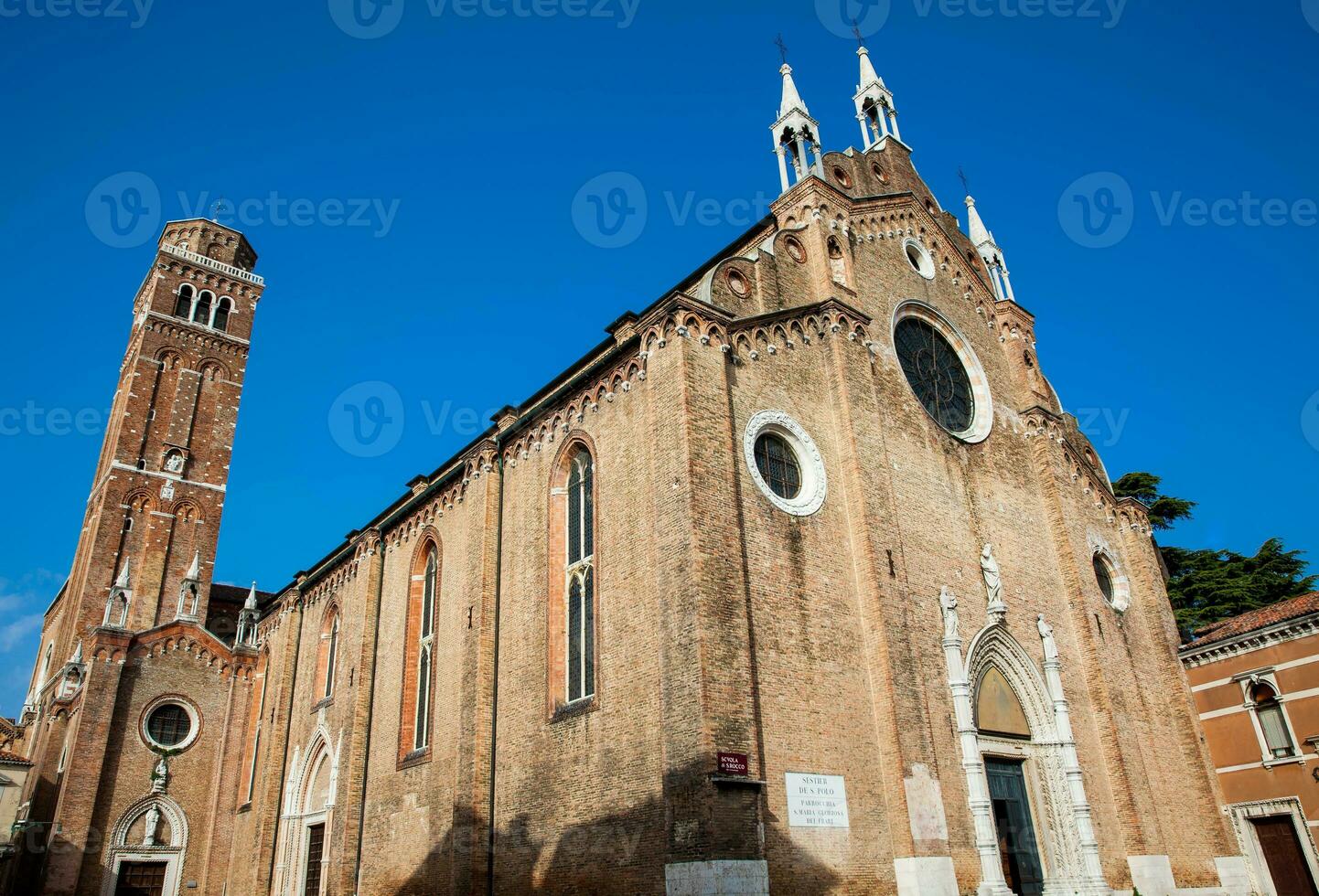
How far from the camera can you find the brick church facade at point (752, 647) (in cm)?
1441

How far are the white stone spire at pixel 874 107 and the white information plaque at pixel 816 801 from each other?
664 inches

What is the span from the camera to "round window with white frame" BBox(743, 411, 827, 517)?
1625 cm

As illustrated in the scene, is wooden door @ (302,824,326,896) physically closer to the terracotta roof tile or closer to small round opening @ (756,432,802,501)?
small round opening @ (756,432,802,501)

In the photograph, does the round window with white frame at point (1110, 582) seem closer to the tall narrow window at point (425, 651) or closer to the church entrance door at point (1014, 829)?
the church entrance door at point (1014, 829)

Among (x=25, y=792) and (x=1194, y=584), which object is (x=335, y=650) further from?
(x=1194, y=584)

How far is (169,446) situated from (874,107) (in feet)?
99.1

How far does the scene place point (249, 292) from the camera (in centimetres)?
4316

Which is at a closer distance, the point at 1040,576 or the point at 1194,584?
the point at 1040,576

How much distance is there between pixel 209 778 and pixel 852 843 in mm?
25133

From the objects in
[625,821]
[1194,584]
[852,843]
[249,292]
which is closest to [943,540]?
[852,843]

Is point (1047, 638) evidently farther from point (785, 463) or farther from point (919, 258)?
point (919, 258)

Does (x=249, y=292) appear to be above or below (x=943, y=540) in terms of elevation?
above

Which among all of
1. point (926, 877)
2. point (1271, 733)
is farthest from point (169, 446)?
point (1271, 733)

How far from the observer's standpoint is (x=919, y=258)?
23125 millimetres
